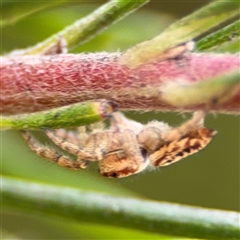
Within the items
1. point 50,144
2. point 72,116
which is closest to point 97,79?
point 72,116

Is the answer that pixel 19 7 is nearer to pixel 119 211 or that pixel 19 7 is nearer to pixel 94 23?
pixel 94 23

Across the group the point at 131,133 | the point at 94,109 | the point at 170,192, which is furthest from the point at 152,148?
the point at 170,192

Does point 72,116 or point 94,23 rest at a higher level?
point 94,23

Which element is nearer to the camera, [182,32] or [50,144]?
[182,32]

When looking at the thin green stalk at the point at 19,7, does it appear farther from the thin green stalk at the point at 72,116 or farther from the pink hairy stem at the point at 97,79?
the thin green stalk at the point at 72,116

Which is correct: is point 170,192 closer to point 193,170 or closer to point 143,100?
point 193,170

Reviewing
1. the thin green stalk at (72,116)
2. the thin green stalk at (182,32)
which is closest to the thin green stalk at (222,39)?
the thin green stalk at (182,32)

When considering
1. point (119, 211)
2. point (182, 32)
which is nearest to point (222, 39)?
point (182, 32)
